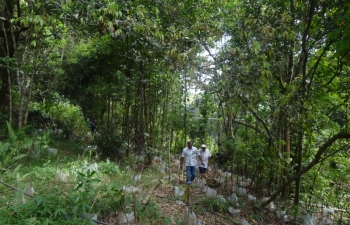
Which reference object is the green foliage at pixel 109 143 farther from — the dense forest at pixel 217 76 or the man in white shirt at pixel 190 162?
the man in white shirt at pixel 190 162

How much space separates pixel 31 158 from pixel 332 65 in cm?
593

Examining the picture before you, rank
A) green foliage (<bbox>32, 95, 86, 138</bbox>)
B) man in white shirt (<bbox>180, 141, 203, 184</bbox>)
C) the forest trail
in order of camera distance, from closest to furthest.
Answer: the forest trail, man in white shirt (<bbox>180, 141, 203, 184</bbox>), green foliage (<bbox>32, 95, 86, 138</bbox>)

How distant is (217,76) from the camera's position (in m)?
3.85

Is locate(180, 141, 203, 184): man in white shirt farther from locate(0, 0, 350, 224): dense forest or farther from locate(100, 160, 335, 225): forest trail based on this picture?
locate(0, 0, 350, 224): dense forest

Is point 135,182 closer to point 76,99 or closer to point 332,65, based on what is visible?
point 332,65

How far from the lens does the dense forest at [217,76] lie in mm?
3795

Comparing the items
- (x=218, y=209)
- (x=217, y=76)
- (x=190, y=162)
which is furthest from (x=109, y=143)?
(x=217, y=76)

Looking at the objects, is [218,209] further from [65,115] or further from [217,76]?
[65,115]

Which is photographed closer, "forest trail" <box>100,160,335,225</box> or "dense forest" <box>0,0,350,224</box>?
"dense forest" <box>0,0,350,224</box>

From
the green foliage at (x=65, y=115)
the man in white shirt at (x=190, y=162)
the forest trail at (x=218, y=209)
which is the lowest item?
the forest trail at (x=218, y=209)

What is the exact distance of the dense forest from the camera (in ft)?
12.5

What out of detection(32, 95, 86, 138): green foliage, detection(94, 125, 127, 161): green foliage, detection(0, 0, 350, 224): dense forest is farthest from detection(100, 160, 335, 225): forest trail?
detection(32, 95, 86, 138): green foliage

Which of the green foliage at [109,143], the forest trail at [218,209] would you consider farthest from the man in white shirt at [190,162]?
the green foliage at [109,143]

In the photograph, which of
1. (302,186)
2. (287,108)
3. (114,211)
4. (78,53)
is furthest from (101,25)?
(78,53)
